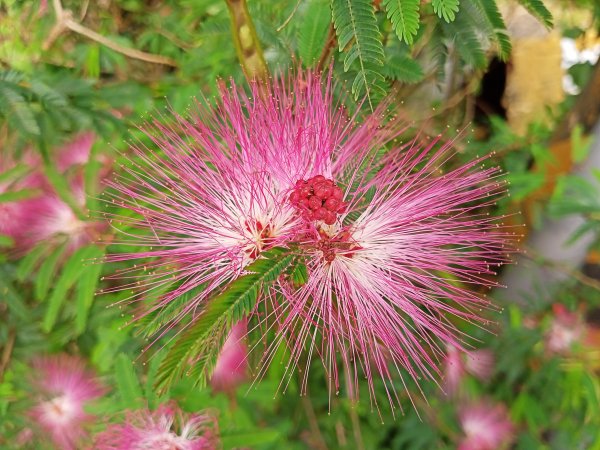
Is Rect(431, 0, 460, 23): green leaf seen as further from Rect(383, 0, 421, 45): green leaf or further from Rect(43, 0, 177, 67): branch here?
Rect(43, 0, 177, 67): branch

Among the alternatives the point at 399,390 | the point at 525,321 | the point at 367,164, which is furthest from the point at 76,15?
the point at 525,321

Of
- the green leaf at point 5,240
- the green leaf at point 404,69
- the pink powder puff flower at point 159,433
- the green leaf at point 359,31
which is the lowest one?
the pink powder puff flower at point 159,433

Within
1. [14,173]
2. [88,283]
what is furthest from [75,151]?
[88,283]

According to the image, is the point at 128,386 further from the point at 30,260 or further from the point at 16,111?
the point at 16,111

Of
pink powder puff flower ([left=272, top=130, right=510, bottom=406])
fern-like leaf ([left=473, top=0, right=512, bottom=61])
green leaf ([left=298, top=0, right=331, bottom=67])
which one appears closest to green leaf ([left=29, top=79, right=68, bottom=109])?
green leaf ([left=298, top=0, right=331, bottom=67])

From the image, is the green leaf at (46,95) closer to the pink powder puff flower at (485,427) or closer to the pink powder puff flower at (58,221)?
the pink powder puff flower at (58,221)

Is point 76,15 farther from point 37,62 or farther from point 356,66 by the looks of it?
point 356,66

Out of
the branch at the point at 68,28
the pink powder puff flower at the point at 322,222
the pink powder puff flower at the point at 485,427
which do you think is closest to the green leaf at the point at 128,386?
the pink powder puff flower at the point at 322,222
